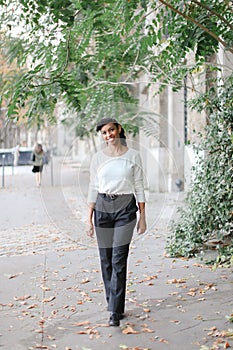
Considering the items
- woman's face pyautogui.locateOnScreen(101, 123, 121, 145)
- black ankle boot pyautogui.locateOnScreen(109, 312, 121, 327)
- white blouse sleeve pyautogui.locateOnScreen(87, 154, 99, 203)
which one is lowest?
black ankle boot pyautogui.locateOnScreen(109, 312, 121, 327)

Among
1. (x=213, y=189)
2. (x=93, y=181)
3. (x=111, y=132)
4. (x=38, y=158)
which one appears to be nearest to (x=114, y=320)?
(x=93, y=181)

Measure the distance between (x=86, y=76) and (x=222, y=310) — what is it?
6435 mm

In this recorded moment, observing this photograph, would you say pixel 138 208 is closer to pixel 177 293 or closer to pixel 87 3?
pixel 177 293

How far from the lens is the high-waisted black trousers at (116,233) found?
521cm

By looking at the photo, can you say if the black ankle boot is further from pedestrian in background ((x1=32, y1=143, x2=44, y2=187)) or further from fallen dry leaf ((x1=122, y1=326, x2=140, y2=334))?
pedestrian in background ((x1=32, y1=143, x2=44, y2=187))

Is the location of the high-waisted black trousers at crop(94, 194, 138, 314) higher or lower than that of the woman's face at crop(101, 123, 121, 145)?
lower

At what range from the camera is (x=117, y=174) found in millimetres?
5242

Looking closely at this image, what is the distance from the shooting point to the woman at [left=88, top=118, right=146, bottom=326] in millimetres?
5211

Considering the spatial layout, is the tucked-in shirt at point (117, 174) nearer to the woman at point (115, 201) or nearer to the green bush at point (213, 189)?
the woman at point (115, 201)

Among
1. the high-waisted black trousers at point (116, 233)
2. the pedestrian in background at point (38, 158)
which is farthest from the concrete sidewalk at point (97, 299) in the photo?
the pedestrian in background at point (38, 158)

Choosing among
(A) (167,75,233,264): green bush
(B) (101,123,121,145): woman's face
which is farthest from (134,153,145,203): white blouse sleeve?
(A) (167,75,233,264): green bush

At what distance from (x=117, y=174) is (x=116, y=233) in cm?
54

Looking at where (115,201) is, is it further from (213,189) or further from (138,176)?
Result: (213,189)

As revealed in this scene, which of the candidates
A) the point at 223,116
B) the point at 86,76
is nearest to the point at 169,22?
the point at 223,116
